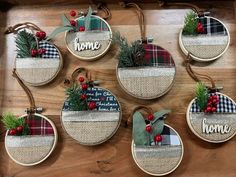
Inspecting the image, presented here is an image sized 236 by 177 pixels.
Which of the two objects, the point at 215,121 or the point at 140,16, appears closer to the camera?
the point at 215,121

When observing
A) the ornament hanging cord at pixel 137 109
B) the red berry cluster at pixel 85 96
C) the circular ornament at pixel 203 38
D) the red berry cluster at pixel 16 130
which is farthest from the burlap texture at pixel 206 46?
the red berry cluster at pixel 16 130

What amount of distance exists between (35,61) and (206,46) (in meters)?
0.52

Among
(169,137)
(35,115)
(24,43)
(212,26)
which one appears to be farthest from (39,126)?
(212,26)

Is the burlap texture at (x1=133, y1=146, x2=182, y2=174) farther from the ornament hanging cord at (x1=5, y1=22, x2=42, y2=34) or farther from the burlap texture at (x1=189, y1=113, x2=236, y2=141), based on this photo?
the ornament hanging cord at (x1=5, y1=22, x2=42, y2=34)

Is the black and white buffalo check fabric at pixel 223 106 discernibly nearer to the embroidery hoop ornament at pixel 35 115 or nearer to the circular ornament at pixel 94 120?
the circular ornament at pixel 94 120

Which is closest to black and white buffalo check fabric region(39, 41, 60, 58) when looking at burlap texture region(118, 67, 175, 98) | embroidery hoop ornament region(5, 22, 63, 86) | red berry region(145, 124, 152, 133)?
→ embroidery hoop ornament region(5, 22, 63, 86)

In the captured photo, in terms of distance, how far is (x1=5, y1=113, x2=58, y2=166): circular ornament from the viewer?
0.89 m

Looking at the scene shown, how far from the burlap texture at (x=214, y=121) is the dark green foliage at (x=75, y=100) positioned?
1.01ft

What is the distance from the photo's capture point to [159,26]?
1025mm

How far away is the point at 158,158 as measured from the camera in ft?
2.83

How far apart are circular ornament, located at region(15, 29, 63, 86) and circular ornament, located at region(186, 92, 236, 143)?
427 mm

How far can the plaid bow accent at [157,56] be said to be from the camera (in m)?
0.95

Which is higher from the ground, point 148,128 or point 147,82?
point 147,82

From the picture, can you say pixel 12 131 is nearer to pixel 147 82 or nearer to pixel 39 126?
pixel 39 126
